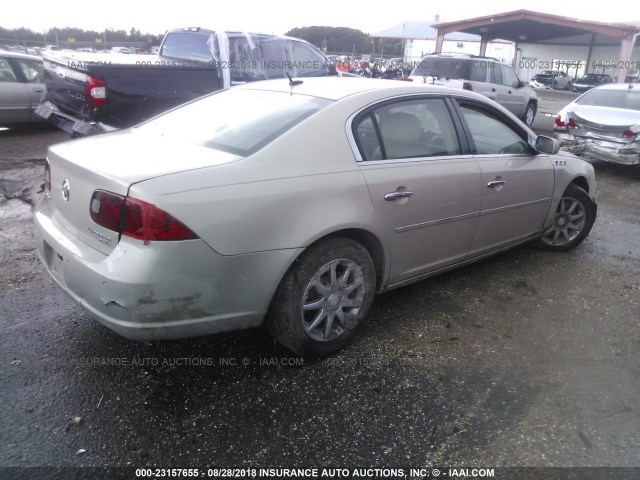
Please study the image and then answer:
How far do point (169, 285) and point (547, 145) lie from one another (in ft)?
10.7

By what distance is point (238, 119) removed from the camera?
3.27 metres

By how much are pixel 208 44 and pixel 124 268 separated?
294 inches

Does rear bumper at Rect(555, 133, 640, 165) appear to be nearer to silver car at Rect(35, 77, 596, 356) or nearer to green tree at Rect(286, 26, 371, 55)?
silver car at Rect(35, 77, 596, 356)

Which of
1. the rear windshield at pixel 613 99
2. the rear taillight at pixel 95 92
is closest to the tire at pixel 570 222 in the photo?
the rear windshield at pixel 613 99

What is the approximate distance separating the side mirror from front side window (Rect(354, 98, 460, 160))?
99 centimetres

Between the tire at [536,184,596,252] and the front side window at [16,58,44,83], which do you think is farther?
A: the front side window at [16,58,44,83]

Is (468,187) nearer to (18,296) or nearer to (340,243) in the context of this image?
(340,243)

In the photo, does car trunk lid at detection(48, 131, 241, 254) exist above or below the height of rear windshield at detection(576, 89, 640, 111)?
below

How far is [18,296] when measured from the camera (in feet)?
12.0

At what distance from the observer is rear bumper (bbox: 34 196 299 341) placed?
238 centimetres

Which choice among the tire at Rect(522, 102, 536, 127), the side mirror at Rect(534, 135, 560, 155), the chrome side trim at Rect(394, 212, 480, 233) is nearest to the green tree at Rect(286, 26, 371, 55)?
the tire at Rect(522, 102, 536, 127)

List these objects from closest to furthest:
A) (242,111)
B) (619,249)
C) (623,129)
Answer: (242,111)
(619,249)
(623,129)

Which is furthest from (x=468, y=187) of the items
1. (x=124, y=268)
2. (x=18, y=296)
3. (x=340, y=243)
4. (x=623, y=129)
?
(x=623, y=129)

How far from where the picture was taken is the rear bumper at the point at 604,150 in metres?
8.05
